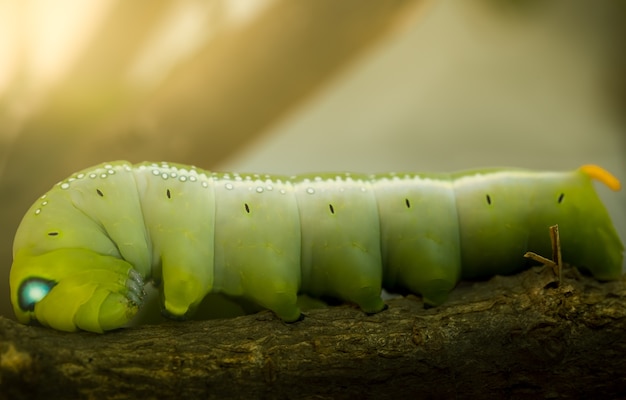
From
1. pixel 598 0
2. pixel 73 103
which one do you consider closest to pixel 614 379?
pixel 73 103

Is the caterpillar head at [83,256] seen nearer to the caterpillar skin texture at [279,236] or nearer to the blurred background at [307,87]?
the caterpillar skin texture at [279,236]

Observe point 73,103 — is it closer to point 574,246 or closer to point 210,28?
point 210,28

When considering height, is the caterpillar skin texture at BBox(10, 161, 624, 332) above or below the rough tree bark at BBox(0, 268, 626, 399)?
above

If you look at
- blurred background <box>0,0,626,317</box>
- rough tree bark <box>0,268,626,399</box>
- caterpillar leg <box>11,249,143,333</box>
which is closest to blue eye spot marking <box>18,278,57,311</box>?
caterpillar leg <box>11,249,143,333</box>

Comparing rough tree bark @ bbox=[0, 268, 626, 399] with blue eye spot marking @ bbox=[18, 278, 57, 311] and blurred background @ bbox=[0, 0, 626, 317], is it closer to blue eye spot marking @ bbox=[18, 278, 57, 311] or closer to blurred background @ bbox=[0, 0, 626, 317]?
blue eye spot marking @ bbox=[18, 278, 57, 311]

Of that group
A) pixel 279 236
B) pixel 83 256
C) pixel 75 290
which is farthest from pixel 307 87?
pixel 75 290

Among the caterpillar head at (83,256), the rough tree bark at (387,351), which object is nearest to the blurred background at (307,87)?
the caterpillar head at (83,256)

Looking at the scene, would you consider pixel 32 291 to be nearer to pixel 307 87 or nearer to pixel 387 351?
pixel 387 351
